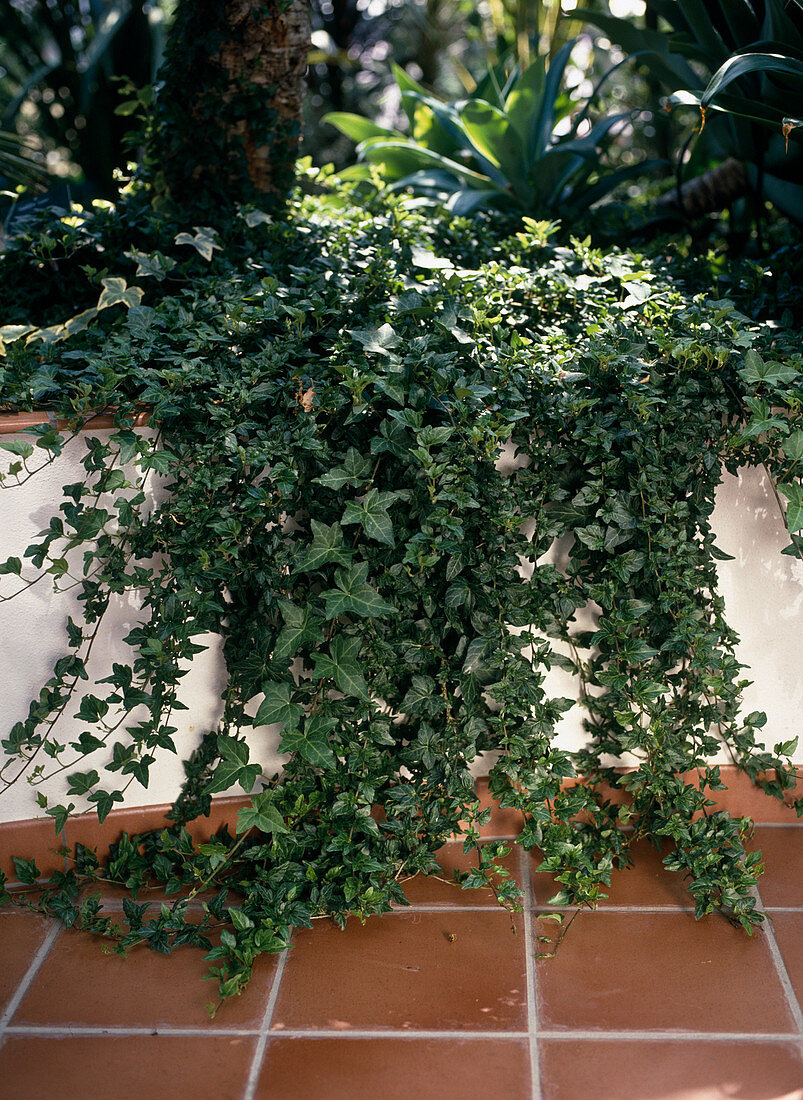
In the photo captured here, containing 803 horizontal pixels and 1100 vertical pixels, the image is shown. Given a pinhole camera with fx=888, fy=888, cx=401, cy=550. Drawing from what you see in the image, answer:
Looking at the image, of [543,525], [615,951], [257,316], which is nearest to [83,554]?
[257,316]

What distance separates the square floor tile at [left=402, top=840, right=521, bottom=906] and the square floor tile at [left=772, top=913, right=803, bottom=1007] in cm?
49

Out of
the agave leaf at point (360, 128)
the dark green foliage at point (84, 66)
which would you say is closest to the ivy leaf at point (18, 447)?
the agave leaf at point (360, 128)

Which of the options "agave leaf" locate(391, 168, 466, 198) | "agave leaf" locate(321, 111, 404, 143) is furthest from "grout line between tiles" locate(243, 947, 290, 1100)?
"agave leaf" locate(321, 111, 404, 143)

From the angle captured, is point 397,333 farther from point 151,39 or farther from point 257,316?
point 151,39

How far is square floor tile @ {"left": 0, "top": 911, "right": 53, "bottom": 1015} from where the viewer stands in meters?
1.56

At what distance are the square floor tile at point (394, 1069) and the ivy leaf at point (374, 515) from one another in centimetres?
81

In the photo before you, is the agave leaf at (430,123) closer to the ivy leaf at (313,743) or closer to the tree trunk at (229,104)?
the tree trunk at (229,104)

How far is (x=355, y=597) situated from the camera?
152 cm

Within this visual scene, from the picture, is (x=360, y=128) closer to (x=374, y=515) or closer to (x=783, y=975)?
(x=374, y=515)

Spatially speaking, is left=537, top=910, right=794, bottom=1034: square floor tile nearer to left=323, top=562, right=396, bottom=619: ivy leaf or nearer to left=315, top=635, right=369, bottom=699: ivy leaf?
left=315, top=635, right=369, bottom=699: ivy leaf

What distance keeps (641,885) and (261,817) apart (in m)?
0.77

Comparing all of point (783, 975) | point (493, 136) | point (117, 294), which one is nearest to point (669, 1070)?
point (783, 975)

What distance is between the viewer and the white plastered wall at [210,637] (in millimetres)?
1646

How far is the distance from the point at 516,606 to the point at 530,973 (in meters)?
0.64
